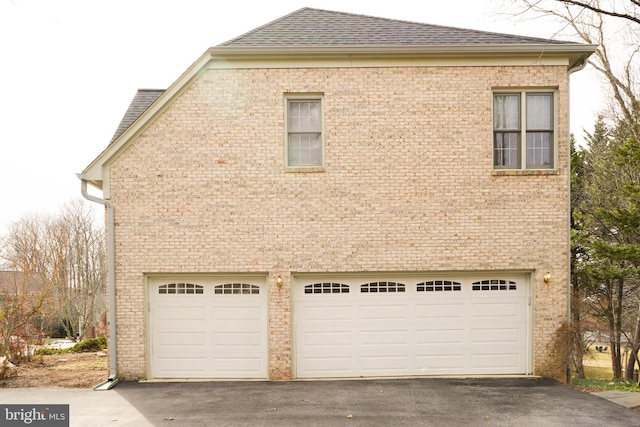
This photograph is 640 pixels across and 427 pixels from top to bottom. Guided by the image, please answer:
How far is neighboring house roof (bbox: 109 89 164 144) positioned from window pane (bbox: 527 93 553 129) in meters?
9.00

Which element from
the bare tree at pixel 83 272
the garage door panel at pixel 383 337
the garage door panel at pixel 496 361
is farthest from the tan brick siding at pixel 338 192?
the bare tree at pixel 83 272

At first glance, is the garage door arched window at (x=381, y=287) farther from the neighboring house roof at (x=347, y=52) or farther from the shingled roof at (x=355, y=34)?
the shingled roof at (x=355, y=34)

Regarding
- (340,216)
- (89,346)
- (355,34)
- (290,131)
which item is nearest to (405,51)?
(355,34)

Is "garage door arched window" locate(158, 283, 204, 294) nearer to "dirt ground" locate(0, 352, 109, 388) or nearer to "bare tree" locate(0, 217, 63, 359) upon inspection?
"dirt ground" locate(0, 352, 109, 388)

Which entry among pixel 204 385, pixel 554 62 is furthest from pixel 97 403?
pixel 554 62

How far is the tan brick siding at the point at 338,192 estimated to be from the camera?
9305 mm

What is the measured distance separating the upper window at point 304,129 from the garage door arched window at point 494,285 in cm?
458

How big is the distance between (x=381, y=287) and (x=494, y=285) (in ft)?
8.46

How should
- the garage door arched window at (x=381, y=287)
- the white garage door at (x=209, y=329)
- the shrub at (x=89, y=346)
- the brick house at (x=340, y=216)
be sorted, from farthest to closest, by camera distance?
the shrub at (x=89, y=346) → the garage door arched window at (x=381, y=287) → the white garage door at (x=209, y=329) → the brick house at (x=340, y=216)

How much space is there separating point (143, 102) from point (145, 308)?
5.42 m

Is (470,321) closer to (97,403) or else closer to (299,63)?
(299,63)

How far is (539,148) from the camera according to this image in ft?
31.4

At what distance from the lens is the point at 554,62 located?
945cm

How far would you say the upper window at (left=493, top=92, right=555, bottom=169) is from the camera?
955 centimetres
